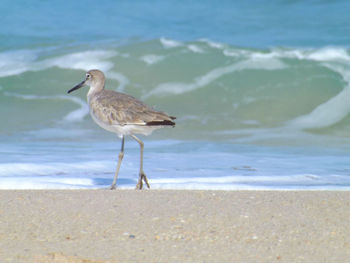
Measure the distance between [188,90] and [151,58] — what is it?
1724 mm

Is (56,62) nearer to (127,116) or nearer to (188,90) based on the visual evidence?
(188,90)

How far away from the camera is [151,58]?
15531 millimetres

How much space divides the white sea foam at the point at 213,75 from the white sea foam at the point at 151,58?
3.69 feet

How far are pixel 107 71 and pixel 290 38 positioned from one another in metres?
5.01

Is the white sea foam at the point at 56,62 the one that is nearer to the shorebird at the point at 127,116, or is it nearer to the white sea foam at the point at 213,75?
the white sea foam at the point at 213,75

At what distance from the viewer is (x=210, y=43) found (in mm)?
16094

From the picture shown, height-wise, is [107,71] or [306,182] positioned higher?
[107,71]

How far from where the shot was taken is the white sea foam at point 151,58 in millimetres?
15382

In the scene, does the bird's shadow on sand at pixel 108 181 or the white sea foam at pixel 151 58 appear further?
the white sea foam at pixel 151 58
